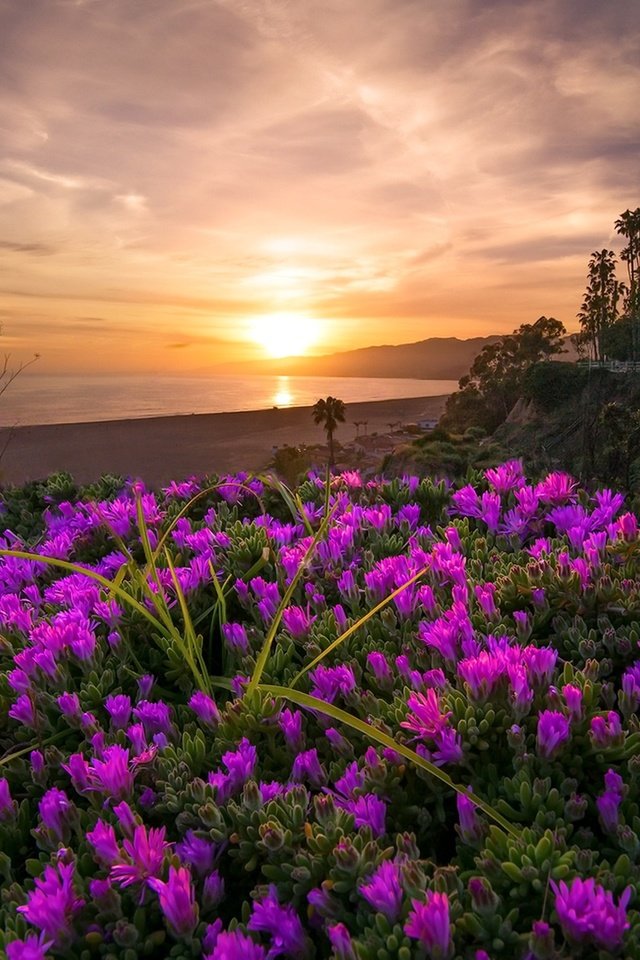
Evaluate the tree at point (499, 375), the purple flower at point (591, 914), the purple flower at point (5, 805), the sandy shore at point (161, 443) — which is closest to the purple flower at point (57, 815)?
the purple flower at point (5, 805)

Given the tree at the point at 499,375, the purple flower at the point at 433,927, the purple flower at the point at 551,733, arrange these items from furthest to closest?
1. the tree at the point at 499,375
2. the purple flower at the point at 551,733
3. the purple flower at the point at 433,927

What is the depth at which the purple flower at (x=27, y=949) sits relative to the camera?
1.27 metres

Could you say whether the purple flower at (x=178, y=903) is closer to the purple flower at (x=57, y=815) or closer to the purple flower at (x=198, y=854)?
the purple flower at (x=198, y=854)

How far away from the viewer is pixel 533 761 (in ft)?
5.48

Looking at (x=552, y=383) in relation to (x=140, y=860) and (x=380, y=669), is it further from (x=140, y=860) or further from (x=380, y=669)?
(x=140, y=860)

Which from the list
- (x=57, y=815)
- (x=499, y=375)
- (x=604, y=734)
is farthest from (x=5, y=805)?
(x=499, y=375)

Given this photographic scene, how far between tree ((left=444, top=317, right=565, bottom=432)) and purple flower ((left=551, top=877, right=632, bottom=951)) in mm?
60608

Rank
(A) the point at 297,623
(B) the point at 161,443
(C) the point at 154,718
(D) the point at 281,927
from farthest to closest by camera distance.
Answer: (B) the point at 161,443 < (A) the point at 297,623 < (C) the point at 154,718 < (D) the point at 281,927

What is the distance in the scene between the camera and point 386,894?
1.29 m

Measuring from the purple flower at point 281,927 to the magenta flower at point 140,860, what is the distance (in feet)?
0.72

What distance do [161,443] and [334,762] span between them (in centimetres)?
4752

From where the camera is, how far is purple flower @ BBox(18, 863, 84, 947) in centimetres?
135

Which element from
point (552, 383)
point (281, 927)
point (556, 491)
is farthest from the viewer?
point (552, 383)

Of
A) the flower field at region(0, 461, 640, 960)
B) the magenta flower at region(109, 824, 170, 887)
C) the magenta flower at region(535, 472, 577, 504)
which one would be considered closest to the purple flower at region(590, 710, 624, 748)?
the flower field at region(0, 461, 640, 960)
